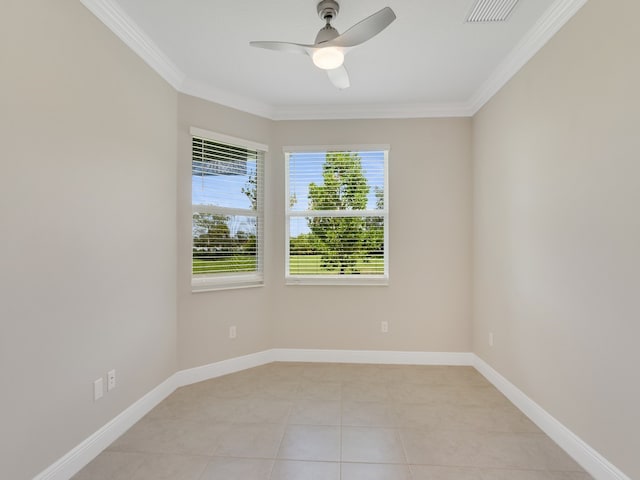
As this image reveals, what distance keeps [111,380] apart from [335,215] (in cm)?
244

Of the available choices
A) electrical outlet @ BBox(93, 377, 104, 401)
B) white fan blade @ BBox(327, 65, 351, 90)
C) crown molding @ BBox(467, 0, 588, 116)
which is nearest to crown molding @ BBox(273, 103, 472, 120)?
crown molding @ BBox(467, 0, 588, 116)

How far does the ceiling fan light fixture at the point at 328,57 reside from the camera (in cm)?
184

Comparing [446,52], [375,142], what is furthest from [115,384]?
[446,52]

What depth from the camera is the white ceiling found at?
2.04 meters

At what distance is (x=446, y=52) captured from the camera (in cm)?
251

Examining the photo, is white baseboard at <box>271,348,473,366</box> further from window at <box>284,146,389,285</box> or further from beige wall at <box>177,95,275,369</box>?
window at <box>284,146,389,285</box>

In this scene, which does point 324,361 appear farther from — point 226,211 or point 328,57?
point 328,57

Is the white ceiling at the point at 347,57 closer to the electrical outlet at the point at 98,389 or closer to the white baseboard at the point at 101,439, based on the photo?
the electrical outlet at the point at 98,389

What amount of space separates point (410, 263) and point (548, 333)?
147 cm

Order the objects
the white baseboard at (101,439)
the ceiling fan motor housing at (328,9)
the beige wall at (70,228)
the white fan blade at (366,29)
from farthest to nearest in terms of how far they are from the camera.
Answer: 1. the ceiling fan motor housing at (328,9)
2. the white baseboard at (101,439)
3. the white fan blade at (366,29)
4. the beige wall at (70,228)

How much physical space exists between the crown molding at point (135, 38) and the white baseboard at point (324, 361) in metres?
2.56

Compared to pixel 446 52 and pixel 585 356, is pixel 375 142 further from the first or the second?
pixel 585 356

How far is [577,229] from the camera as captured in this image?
1.91m

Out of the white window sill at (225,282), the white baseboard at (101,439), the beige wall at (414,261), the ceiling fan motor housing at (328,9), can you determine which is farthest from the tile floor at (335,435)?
the ceiling fan motor housing at (328,9)
